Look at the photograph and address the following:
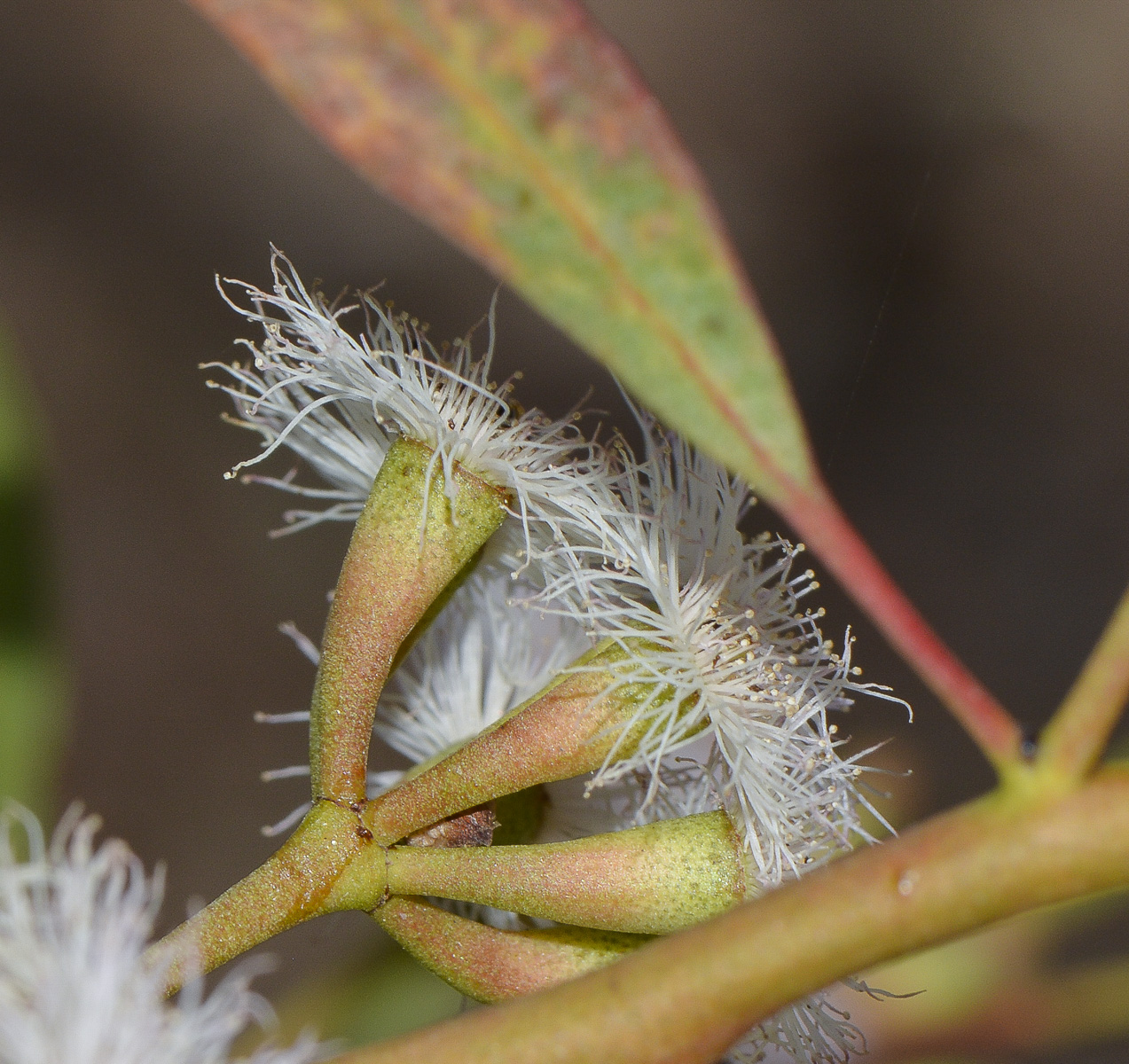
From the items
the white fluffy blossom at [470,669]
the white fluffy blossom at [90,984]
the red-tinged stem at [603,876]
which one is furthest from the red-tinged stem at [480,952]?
the white fluffy blossom at [470,669]

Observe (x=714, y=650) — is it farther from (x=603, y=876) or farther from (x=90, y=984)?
(x=90, y=984)

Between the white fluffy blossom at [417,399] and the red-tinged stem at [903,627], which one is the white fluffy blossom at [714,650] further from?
the red-tinged stem at [903,627]

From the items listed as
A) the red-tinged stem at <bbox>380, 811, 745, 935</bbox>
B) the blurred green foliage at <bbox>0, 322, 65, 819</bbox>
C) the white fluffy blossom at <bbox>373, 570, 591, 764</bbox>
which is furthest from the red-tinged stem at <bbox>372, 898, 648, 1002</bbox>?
the blurred green foliage at <bbox>0, 322, 65, 819</bbox>

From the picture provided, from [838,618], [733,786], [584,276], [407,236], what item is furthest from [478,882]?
[407,236]

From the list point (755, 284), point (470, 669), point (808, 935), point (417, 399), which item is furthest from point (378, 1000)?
point (755, 284)

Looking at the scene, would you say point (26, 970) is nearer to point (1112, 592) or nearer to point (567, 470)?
point (567, 470)
